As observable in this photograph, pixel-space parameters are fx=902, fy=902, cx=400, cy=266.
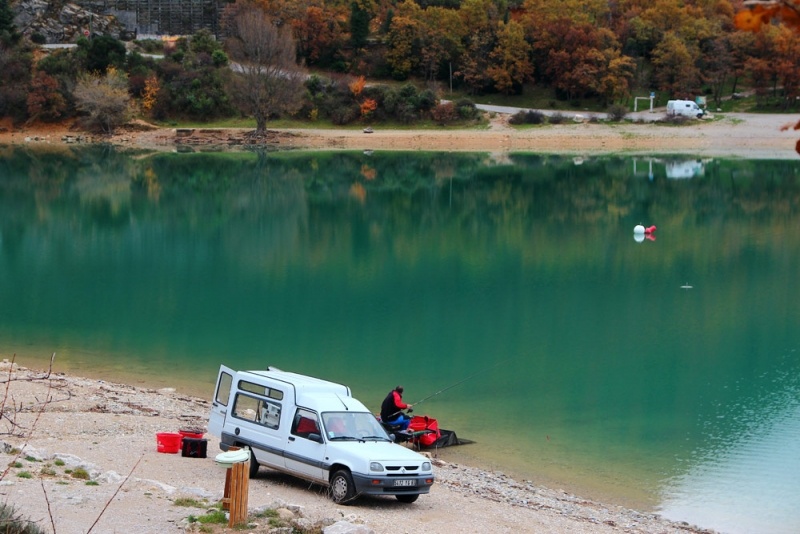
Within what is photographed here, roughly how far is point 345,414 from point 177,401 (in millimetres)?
7977

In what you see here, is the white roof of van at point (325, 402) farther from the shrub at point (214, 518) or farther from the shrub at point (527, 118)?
the shrub at point (527, 118)

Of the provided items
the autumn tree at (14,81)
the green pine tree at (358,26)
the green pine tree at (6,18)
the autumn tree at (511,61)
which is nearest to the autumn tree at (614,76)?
the autumn tree at (511,61)

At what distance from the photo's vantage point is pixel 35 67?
97312mm

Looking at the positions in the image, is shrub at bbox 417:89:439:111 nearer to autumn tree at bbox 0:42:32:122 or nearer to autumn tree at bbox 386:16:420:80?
autumn tree at bbox 386:16:420:80

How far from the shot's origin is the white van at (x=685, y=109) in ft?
288

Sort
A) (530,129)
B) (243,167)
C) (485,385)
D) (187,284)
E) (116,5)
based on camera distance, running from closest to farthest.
Answer: (485,385)
(187,284)
(243,167)
(530,129)
(116,5)

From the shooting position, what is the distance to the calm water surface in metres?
18.5

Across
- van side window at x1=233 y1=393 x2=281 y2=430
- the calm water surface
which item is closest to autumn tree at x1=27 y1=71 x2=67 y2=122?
the calm water surface

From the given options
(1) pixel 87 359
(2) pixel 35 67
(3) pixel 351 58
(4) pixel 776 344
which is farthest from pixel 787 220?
(2) pixel 35 67

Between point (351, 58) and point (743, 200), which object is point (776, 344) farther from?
point (351, 58)

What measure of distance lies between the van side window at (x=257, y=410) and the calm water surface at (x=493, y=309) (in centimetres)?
526

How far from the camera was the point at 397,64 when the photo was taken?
107438 mm

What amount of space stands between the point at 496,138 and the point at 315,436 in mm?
76953

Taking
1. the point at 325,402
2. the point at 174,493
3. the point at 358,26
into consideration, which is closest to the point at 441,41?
the point at 358,26
